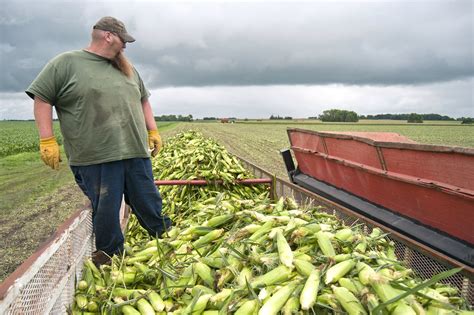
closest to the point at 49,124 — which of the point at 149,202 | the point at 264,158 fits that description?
the point at 149,202

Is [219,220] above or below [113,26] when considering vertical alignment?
below

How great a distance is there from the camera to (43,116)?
361 cm

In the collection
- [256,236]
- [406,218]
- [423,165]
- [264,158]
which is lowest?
[264,158]

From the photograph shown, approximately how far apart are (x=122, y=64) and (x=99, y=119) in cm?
64

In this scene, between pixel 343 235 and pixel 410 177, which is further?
pixel 410 177

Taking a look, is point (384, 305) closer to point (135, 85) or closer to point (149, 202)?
point (149, 202)

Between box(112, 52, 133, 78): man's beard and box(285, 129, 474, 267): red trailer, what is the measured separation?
9.21 ft

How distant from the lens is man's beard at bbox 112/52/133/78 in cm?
393

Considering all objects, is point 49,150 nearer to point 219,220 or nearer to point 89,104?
point 89,104

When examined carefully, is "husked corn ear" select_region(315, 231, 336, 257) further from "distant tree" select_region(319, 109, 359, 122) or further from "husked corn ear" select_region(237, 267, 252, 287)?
"distant tree" select_region(319, 109, 359, 122)

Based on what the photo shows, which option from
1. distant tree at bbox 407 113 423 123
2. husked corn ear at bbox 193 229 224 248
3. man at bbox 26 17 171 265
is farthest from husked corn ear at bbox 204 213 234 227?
distant tree at bbox 407 113 423 123

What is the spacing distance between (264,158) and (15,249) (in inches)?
468

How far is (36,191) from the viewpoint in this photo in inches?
435

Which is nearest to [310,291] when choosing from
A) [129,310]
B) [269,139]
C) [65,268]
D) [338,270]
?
[338,270]
